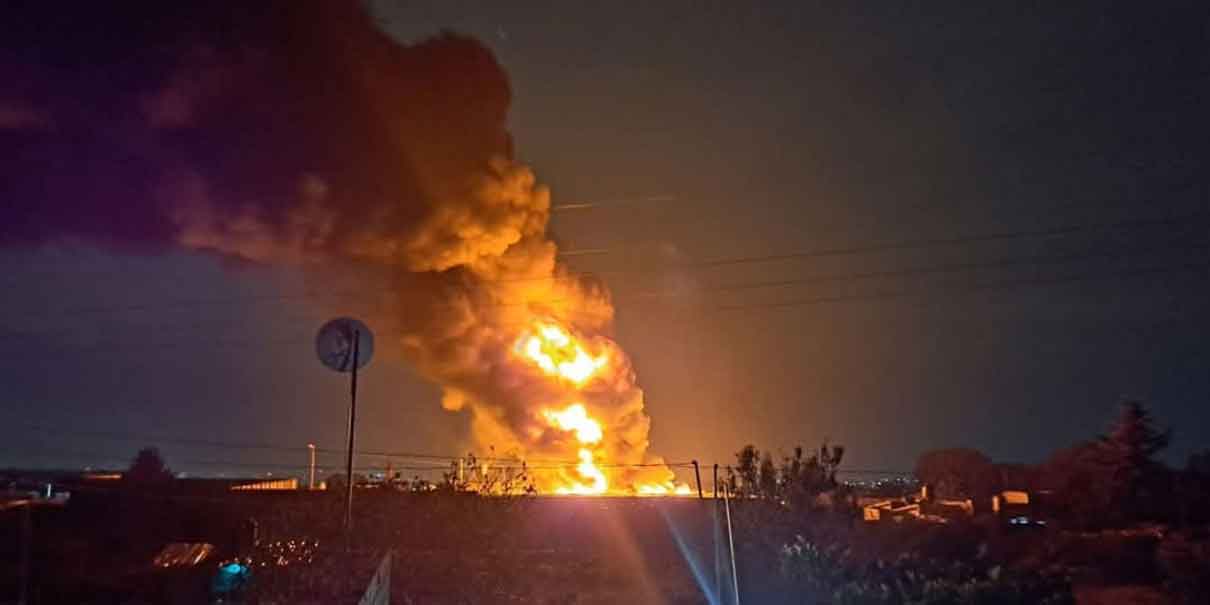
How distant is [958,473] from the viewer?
201 ft

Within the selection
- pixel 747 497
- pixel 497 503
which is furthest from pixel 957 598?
pixel 497 503

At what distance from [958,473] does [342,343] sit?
4848 cm

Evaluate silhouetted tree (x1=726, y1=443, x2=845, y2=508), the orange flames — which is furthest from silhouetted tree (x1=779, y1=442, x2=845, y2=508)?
the orange flames

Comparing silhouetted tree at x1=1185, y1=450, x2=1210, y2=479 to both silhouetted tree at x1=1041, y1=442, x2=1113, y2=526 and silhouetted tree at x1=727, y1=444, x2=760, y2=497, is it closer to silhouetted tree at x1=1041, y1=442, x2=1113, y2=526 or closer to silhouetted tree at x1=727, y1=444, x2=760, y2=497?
silhouetted tree at x1=1041, y1=442, x2=1113, y2=526

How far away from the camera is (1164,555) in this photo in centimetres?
A: 2955

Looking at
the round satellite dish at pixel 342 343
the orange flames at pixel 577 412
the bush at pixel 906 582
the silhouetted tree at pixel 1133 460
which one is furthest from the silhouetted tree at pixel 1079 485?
the round satellite dish at pixel 342 343

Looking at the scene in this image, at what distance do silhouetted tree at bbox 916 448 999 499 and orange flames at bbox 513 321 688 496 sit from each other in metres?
15.7

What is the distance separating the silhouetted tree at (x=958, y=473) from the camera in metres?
52.5

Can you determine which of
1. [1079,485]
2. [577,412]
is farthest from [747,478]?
[1079,485]

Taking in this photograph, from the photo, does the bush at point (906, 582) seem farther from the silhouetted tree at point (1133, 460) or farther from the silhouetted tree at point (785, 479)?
the silhouetted tree at point (1133, 460)

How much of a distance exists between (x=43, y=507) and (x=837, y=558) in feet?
72.1

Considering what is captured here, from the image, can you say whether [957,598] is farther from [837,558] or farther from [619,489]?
[619,489]

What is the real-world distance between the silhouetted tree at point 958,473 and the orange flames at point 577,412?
15.7 metres

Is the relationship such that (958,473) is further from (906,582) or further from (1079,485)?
(906,582)
